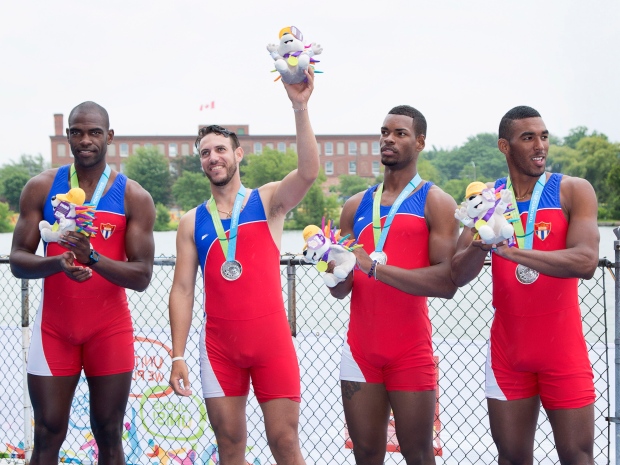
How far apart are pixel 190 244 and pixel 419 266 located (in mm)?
1418

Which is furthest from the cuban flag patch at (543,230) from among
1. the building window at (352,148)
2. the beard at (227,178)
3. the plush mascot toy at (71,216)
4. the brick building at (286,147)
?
the building window at (352,148)

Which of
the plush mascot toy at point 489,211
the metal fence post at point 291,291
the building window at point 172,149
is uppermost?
the building window at point 172,149

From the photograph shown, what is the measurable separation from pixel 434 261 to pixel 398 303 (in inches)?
12.7

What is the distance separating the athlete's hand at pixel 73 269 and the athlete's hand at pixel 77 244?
0.05m

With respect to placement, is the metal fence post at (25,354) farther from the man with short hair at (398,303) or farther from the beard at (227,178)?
the man with short hair at (398,303)

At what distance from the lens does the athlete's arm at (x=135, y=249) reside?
4.40 m

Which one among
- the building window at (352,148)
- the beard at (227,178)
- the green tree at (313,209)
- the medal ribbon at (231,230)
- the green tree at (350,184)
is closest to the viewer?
the medal ribbon at (231,230)

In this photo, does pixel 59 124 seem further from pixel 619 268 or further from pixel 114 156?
pixel 619 268

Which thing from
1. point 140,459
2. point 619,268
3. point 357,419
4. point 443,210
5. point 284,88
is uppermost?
point 284,88

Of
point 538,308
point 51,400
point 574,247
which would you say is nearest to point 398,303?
point 538,308

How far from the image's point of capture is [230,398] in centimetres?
423

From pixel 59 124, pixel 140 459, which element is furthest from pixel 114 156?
pixel 140 459

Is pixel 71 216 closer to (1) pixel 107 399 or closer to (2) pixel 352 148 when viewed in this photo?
(1) pixel 107 399

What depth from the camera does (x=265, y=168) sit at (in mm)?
38375
